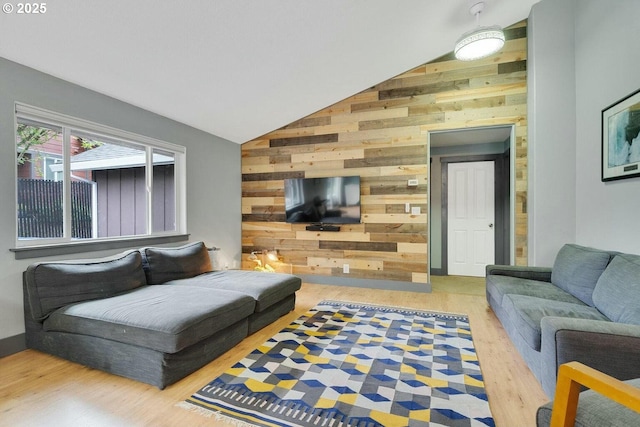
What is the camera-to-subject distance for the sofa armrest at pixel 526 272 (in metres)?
3.06

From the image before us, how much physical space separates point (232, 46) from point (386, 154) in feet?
8.00

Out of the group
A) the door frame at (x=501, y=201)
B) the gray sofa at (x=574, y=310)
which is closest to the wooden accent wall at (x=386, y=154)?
the gray sofa at (x=574, y=310)

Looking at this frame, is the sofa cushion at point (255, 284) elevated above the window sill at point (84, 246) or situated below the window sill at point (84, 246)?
below

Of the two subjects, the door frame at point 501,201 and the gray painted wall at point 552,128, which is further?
the door frame at point 501,201

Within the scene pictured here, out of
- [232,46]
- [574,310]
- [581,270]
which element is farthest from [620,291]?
[232,46]

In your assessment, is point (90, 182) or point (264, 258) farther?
point (264, 258)

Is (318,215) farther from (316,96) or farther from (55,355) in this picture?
(55,355)

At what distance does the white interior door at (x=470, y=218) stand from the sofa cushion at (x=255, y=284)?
3228 millimetres

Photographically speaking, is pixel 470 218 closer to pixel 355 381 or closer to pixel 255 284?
pixel 255 284

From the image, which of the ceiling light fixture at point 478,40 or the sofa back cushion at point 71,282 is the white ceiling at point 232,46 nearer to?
the ceiling light fixture at point 478,40

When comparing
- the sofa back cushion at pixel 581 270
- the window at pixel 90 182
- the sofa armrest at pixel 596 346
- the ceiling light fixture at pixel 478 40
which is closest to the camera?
the sofa armrest at pixel 596 346

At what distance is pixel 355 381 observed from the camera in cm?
192

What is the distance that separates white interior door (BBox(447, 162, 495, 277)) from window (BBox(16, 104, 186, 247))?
4339mm

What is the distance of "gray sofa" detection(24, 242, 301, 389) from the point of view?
191cm
